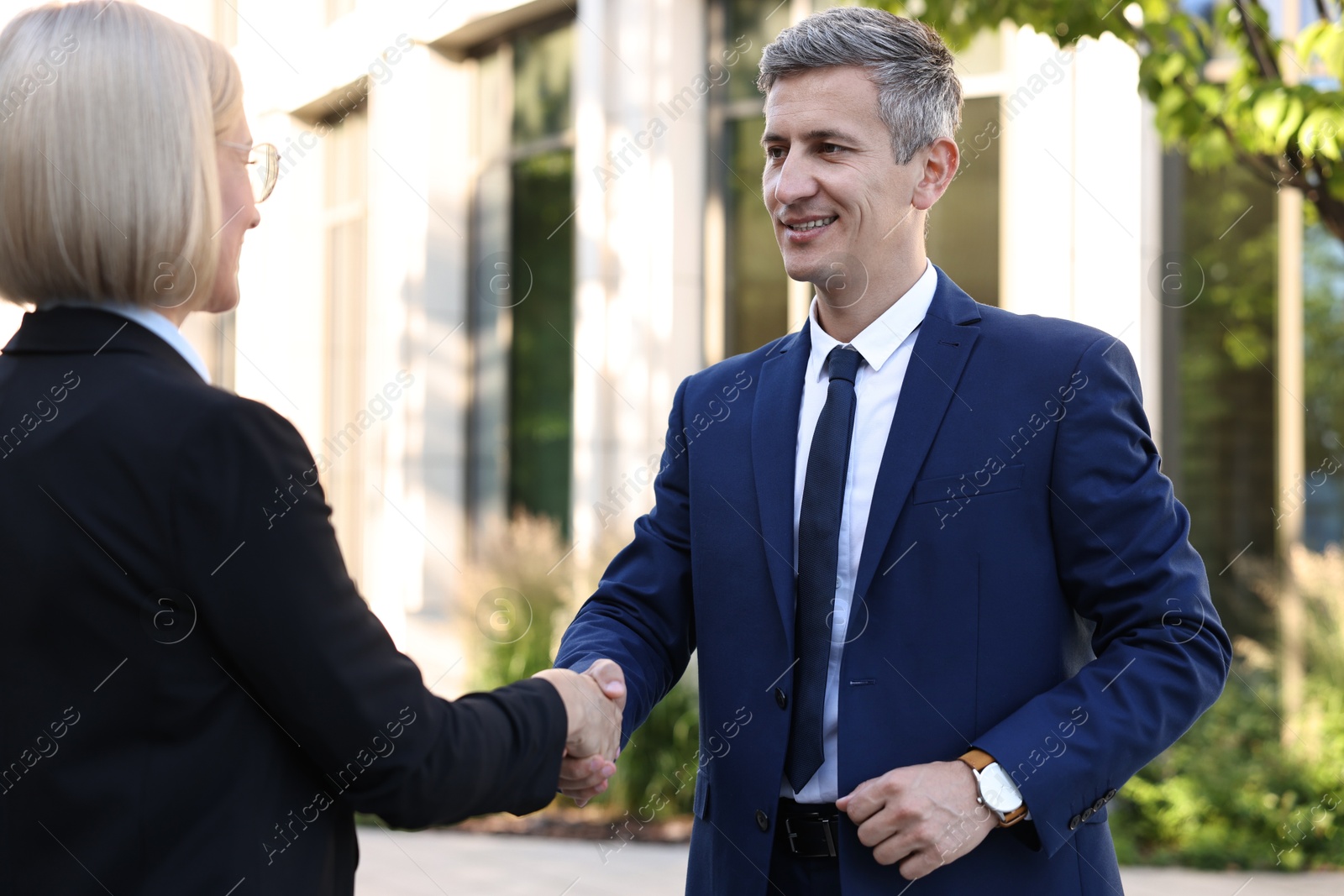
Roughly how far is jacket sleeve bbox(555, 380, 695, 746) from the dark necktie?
359 millimetres

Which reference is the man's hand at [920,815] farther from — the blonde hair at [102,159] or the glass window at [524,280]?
the glass window at [524,280]

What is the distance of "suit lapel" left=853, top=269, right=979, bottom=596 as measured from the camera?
225 centimetres

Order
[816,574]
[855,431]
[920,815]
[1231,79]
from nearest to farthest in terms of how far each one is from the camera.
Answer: [920,815]
[816,574]
[855,431]
[1231,79]

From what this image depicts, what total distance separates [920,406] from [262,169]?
49.0 inches

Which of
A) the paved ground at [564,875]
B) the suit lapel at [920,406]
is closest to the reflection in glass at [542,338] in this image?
the paved ground at [564,875]

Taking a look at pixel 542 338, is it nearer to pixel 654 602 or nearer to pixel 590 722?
pixel 654 602

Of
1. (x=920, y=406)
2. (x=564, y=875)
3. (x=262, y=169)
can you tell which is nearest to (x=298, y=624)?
(x=262, y=169)

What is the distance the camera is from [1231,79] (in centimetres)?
406

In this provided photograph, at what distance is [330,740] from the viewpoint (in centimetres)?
152

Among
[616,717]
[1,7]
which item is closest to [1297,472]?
[616,717]

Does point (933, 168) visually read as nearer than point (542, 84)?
Yes

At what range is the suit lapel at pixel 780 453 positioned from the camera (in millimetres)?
2330

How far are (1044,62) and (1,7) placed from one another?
15574 mm

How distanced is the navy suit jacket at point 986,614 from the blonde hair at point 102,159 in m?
1.21
